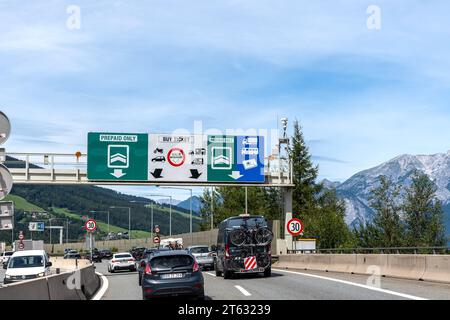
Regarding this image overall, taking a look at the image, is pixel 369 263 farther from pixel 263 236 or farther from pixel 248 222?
pixel 248 222

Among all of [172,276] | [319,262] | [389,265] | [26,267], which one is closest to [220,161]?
[319,262]

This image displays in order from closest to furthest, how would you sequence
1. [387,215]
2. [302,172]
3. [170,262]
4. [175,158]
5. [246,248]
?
[170,262] < [246,248] < [175,158] < [387,215] < [302,172]

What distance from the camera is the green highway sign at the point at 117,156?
3966 cm

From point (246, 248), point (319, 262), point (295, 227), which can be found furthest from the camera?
point (295, 227)

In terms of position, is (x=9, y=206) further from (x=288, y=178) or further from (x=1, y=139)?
Answer: (x=288, y=178)

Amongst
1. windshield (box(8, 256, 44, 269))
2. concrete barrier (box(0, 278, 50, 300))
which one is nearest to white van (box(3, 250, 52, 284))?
windshield (box(8, 256, 44, 269))

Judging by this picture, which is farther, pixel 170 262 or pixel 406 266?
pixel 406 266

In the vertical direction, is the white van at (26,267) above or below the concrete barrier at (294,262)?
above

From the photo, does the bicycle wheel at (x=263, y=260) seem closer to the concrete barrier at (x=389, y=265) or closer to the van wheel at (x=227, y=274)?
the van wheel at (x=227, y=274)

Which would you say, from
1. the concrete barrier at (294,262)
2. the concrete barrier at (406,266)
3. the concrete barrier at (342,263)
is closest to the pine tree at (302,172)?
the concrete barrier at (294,262)

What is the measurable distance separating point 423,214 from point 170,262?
63116 mm

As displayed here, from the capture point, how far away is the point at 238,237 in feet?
91.7

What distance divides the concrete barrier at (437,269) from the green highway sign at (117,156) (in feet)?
71.6
